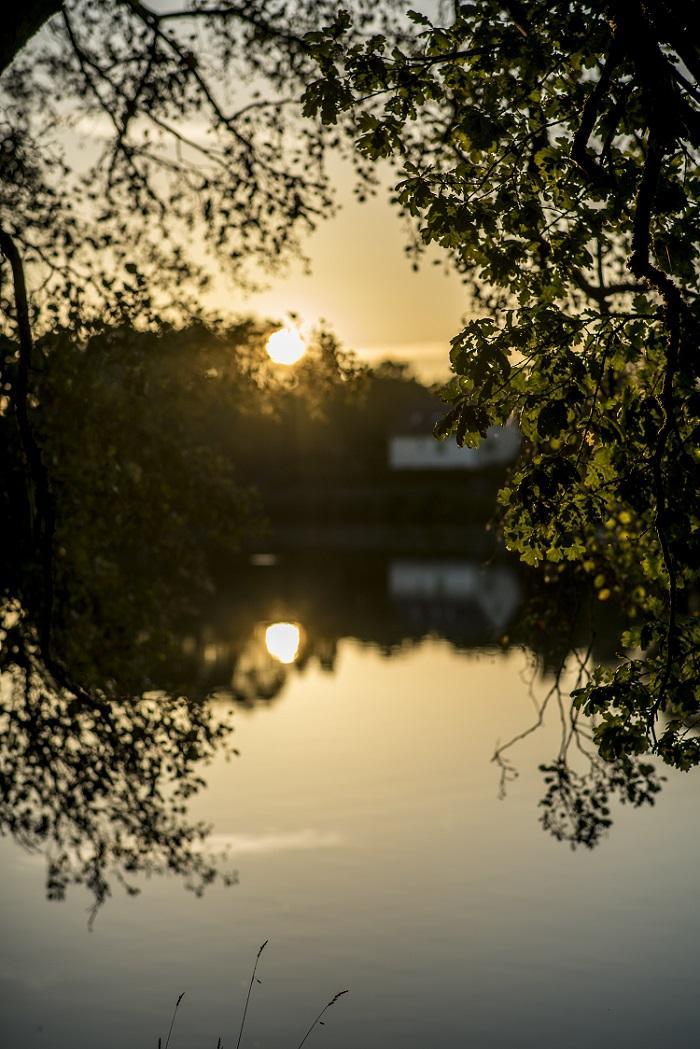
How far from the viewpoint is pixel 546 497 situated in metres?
7.22

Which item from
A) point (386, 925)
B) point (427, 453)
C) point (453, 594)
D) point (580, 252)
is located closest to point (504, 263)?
point (580, 252)

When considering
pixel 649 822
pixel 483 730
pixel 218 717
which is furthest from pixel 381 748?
pixel 649 822

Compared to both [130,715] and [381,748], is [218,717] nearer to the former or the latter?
[381,748]

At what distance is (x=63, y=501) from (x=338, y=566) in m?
53.4

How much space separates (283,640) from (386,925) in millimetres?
26308

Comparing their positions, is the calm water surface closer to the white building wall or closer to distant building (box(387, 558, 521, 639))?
distant building (box(387, 558, 521, 639))

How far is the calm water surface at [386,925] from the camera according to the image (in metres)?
14.2

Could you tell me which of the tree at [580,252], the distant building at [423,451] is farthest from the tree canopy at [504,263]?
the distant building at [423,451]

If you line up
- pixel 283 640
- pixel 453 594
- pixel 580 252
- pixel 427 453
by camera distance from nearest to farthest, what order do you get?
pixel 580 252, pixel 283 640, pixel 453 594, pixel 427 453

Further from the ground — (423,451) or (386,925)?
(423,451)

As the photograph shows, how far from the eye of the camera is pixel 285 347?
1495 cm

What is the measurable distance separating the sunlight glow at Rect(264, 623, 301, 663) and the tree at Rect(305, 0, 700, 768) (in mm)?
32454

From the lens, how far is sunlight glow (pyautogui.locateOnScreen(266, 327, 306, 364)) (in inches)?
573

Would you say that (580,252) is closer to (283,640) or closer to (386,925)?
(386,925)
